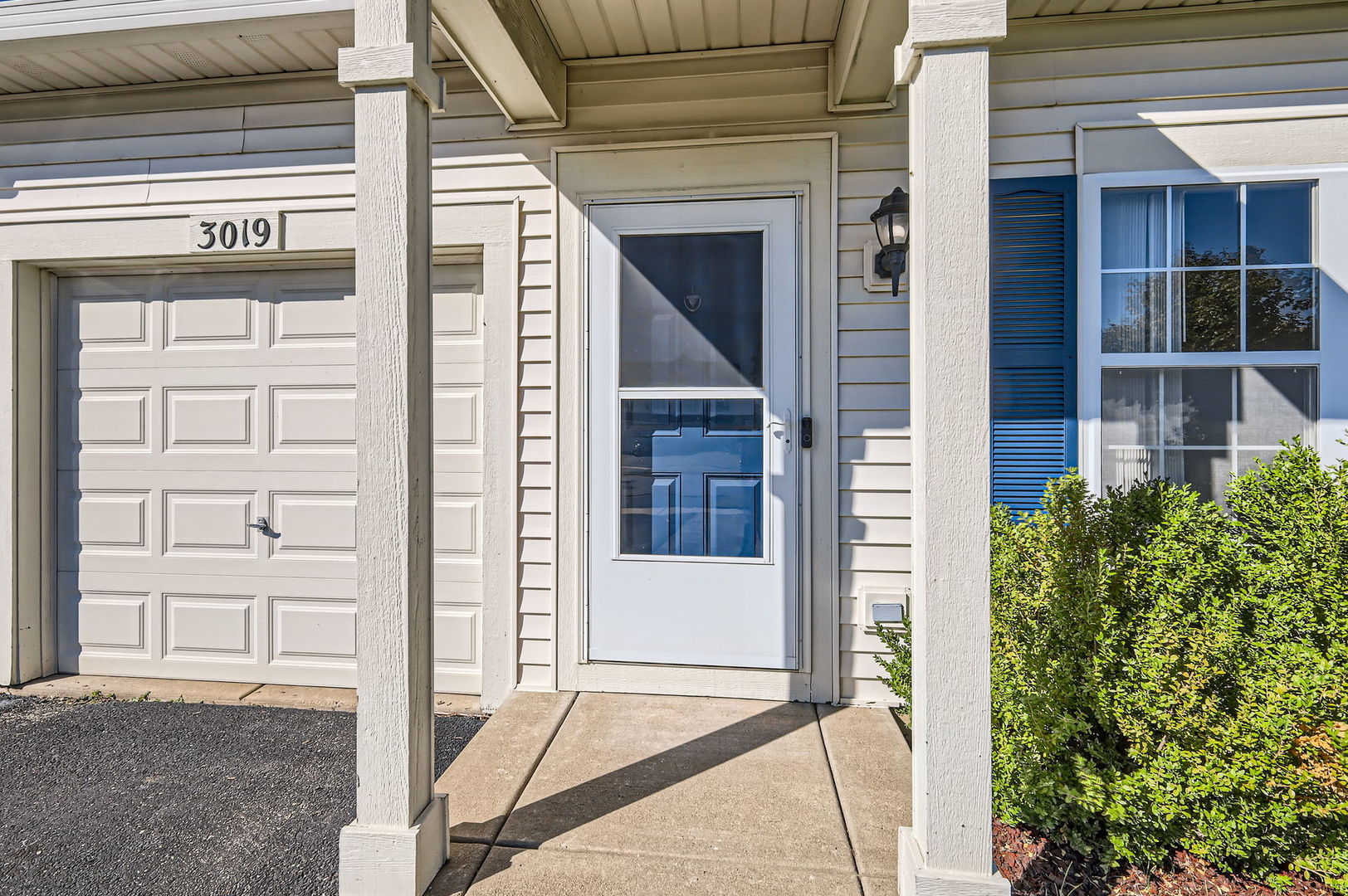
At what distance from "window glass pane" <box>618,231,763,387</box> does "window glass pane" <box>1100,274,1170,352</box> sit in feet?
4.21

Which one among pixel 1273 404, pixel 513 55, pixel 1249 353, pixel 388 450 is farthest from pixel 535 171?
pixel 1273 404

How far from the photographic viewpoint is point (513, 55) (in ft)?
7.24

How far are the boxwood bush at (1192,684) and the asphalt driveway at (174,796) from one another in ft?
6.14

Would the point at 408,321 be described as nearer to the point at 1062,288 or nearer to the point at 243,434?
the point at 243,434

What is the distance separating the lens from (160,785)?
2.15m

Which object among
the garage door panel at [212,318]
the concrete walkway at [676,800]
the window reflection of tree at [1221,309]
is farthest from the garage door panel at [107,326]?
the window reflection of tree at [1221,309]

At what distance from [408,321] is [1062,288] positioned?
2281 millimetres

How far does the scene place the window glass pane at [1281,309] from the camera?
2359mm

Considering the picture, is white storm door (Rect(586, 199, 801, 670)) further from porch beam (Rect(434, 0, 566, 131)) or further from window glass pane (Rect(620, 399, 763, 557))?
porch beam (Rect(434, 0, 566, 131))

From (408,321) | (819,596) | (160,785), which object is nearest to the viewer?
(408,321)

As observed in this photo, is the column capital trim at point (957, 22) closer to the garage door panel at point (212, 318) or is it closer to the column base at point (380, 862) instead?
the column base at point (380, 862)

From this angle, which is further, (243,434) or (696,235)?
(243,434)

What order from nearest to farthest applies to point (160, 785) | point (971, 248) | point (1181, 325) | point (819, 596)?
point (971, 248), point (160, 785), point (1181, 325), point (819, 596)

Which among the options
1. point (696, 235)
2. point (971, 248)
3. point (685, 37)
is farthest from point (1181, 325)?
point (685, 37)
